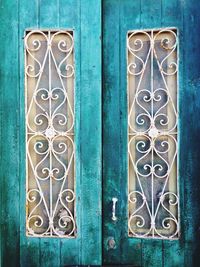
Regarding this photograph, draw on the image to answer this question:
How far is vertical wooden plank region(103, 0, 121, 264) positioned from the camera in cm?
295

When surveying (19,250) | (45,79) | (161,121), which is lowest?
(19,250)

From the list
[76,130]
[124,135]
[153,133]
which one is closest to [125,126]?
[124,135]

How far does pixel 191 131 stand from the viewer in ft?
9.39

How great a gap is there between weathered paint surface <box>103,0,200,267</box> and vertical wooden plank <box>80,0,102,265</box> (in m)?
0.07

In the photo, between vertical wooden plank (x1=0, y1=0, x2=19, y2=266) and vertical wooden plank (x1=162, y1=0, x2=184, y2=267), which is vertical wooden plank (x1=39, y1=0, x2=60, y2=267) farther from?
vertical wooden plank (x1=162, y1=0, x2=184, y2=267)

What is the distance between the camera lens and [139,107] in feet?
9.61

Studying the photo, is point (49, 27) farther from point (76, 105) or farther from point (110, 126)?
point (110, 126)

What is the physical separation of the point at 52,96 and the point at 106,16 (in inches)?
26.1

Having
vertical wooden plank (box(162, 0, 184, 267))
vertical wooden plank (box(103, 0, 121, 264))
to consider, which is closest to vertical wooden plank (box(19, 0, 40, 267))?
vertical wooden plank (box(103, 0, 121, 264))

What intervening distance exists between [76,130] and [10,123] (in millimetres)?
470

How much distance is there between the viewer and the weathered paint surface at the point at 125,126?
286cm

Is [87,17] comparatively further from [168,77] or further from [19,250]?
[19,250]

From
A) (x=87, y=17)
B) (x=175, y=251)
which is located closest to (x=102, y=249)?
(x=175, y=251)

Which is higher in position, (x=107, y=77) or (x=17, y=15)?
A: (x=17, y=15)
